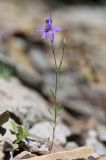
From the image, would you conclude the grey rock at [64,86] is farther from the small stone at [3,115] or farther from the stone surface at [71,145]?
the small stone at [3,115]

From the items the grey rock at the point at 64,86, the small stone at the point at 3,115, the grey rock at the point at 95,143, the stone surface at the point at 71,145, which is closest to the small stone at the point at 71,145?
the stone surface at the point at 71,145

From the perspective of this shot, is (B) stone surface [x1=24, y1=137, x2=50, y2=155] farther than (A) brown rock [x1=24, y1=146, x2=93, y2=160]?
Yes

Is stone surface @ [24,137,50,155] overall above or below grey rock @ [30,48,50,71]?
above

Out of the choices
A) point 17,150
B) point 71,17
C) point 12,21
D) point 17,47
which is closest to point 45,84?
point 17,47

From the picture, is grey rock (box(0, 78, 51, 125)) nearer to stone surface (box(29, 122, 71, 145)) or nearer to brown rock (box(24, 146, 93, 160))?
stone surface (box(29, 122, 71, 145))

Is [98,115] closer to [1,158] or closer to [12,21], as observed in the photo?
[1,158]

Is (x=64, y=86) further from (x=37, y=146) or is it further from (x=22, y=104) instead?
(x=37, y=146)

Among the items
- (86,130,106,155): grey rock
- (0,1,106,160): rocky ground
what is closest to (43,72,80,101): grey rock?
(0,1,106,160): rocky ground

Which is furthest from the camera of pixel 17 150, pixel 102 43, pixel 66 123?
pixel 102 43
